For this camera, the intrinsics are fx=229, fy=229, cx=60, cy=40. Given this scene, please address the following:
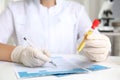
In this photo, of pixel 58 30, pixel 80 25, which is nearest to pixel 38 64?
pixel 58 30

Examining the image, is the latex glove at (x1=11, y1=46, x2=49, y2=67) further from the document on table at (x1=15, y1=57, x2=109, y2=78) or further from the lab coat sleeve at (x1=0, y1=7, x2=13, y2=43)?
the lab coat sleeve at (x1=0, y1=7, x2=13, y2=43)

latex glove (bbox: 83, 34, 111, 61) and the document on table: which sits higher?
latex glove (bbox: 83, 34, 111, 61)

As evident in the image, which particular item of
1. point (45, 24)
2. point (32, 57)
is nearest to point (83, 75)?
point (32, 57)

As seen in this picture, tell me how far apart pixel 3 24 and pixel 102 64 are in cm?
68

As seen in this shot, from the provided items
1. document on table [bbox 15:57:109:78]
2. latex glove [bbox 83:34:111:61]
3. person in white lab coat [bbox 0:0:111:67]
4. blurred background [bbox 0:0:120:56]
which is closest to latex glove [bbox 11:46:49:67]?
document on table [bbox 15:57:109:78]

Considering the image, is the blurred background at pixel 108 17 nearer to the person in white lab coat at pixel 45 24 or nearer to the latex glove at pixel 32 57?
the person in white lab coat at pixel 45 24

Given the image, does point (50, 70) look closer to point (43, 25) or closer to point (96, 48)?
point (96, 48)

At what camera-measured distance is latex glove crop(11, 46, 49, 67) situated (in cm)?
88

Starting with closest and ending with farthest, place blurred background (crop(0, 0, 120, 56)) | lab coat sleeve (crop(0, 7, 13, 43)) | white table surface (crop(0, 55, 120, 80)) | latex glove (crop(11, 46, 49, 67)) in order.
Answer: white table surface (crop(0, 55, 120, 80)), latex glove (crop(11, 46, 49, 67)), lab coat sleeve (crop(0, 7, 13, 43)), blurred background (crop(0, 0, 120, 56))

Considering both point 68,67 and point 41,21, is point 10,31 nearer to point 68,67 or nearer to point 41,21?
point 41,21

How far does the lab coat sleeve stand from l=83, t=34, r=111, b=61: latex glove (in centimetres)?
57

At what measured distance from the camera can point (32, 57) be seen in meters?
0.90

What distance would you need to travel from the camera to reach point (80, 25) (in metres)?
1.48

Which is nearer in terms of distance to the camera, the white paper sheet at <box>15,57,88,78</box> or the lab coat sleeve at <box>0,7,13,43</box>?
the white paper sheet at <box>15,57,88,78</box>
